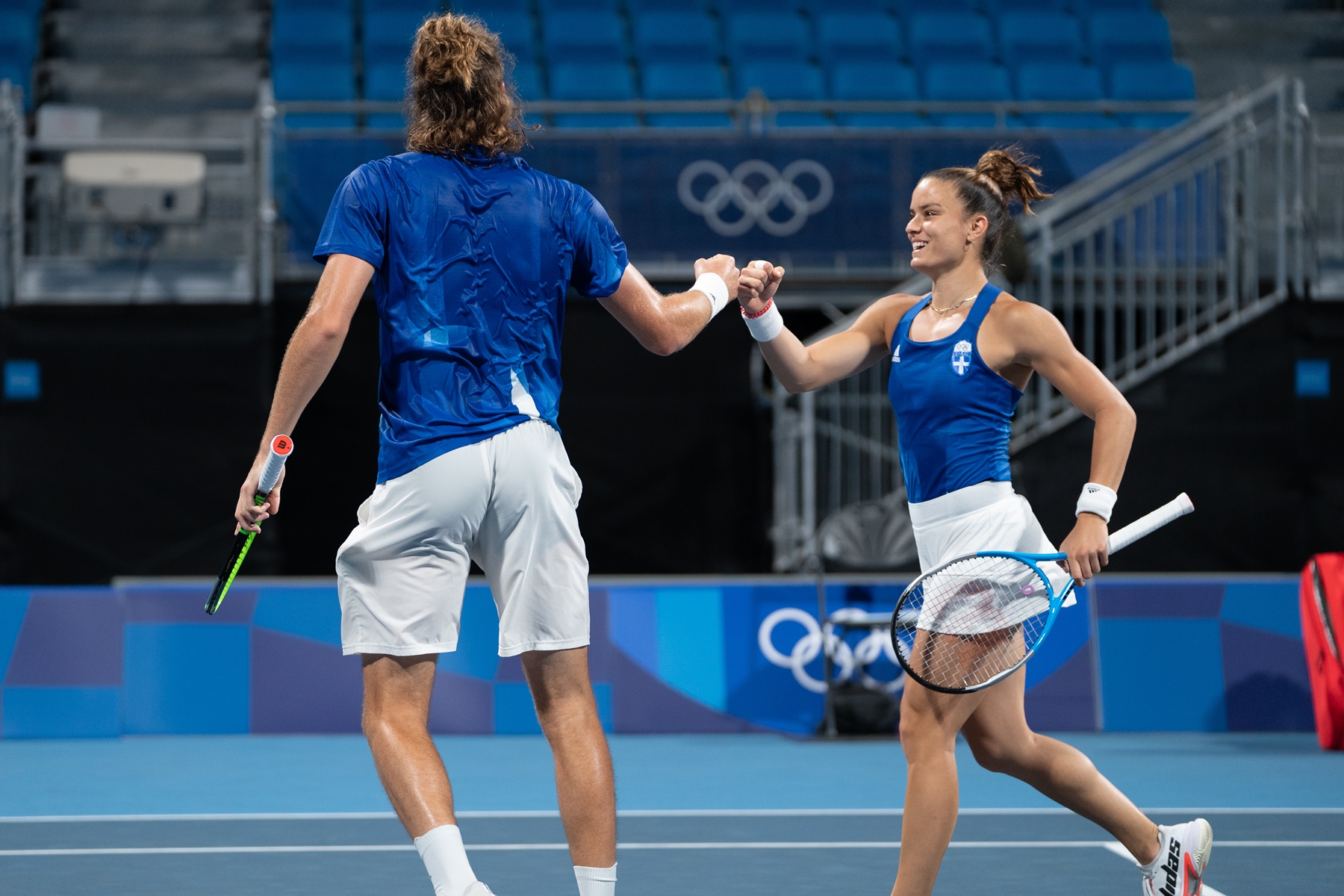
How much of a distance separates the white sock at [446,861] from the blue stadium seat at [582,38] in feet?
36.4

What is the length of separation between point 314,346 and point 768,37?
447 inches

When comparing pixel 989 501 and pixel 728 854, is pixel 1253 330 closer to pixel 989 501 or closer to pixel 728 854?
pixel 728 854

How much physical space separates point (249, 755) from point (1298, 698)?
5.08 m

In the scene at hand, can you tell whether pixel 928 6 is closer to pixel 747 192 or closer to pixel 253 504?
pixel 747 192

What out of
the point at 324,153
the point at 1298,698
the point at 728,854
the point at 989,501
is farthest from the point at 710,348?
the point at 989,501

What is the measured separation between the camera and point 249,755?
308 inches

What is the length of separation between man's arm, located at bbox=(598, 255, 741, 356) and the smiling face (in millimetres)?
581

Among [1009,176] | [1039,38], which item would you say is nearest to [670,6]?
[1039,38]

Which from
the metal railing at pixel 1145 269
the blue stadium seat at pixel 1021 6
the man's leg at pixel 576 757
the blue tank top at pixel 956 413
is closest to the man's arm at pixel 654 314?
the blue tank top at pixel 956 413

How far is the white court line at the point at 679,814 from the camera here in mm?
6102

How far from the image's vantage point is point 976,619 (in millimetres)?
3873

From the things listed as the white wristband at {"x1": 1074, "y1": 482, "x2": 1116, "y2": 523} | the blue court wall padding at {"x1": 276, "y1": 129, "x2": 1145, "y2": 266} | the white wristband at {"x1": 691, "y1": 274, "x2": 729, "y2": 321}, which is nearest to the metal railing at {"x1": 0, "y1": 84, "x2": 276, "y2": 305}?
the blue court wall padding at {"x1": 276, "y1": 129, "x2": 1145, "y2": 266}

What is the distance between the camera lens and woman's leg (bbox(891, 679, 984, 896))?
12.5 feet

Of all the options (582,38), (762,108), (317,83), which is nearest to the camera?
(762,108)
